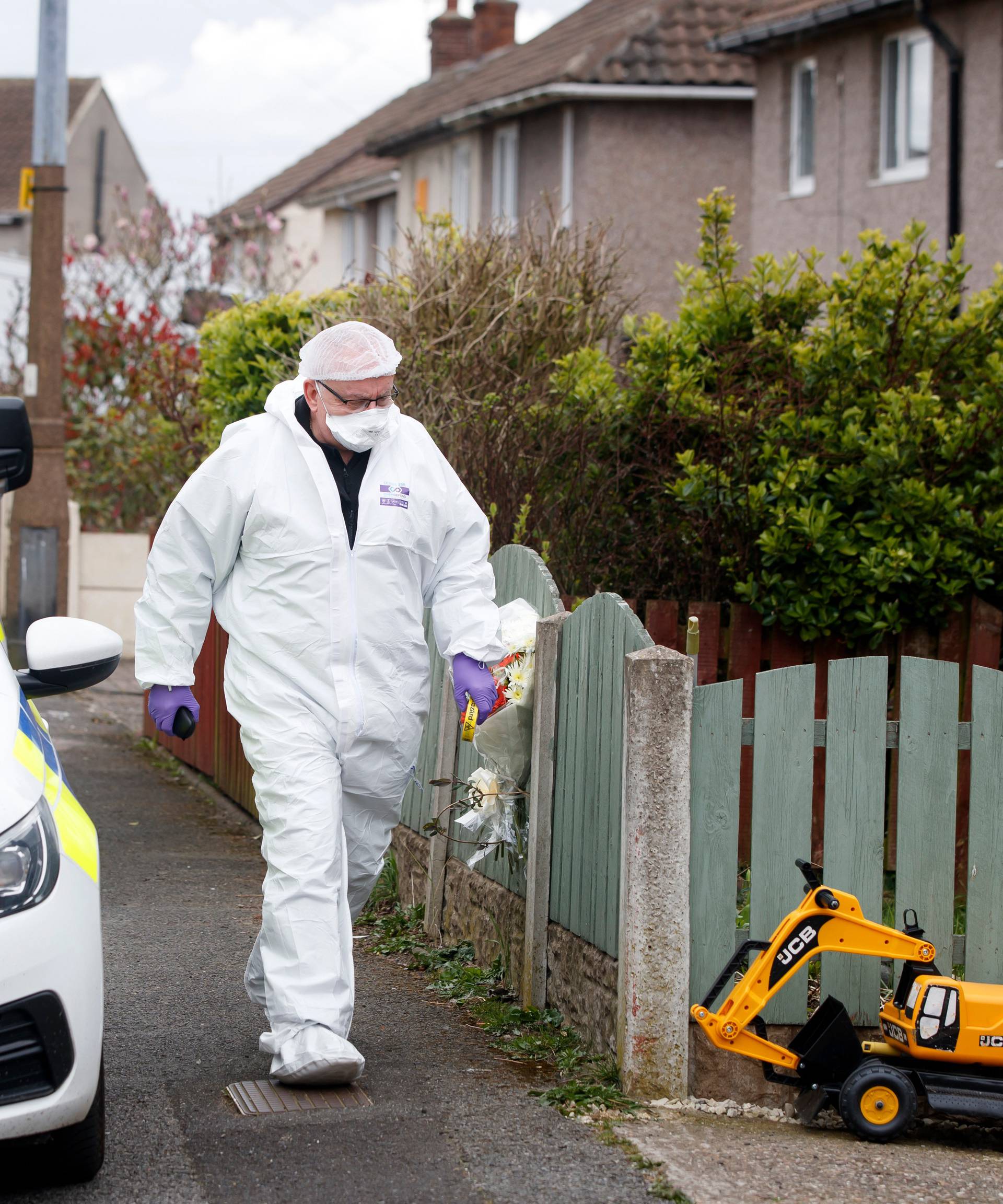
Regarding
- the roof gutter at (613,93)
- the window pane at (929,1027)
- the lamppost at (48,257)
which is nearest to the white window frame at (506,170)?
the roof gutter at (613,93)

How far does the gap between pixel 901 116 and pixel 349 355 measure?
54.3ft

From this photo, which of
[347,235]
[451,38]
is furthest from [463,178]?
[347,235]

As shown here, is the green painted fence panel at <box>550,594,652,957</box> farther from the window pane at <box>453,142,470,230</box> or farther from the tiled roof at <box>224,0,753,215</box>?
the window pane at <box>453,142,470,230</box>

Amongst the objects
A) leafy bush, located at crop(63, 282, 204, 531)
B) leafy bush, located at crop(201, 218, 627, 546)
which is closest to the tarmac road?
leafy bush, located at crop(201, 218, 627, 546)

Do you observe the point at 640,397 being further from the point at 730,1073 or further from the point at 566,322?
the point at 730,1073

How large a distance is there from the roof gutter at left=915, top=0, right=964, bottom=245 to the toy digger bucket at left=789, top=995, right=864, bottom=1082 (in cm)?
1524

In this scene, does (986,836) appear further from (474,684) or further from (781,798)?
(474,684)

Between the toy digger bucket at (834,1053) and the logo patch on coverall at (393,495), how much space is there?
1693 mm

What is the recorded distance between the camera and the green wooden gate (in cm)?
419

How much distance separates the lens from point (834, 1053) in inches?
161

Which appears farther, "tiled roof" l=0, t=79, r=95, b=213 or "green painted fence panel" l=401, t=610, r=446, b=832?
"tiled roof" l=0, t=79, r=95, b=213

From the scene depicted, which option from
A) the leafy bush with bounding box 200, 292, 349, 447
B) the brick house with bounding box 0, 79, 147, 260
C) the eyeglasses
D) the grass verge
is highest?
the brick house with bounding box 0, 79, 147, 260

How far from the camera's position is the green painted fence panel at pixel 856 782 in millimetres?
4254

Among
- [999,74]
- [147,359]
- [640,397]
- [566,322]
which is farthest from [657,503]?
[999,74]
